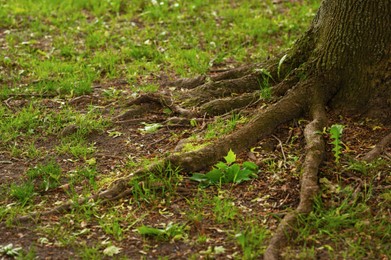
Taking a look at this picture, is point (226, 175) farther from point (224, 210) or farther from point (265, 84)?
point (265, 84)

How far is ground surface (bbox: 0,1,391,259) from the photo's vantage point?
4453 mm

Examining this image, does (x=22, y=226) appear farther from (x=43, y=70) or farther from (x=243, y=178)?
(x=43, y=70)

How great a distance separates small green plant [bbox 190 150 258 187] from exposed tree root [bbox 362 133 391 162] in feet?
3.18

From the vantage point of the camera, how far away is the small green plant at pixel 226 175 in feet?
16.9

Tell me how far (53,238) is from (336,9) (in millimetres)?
3383

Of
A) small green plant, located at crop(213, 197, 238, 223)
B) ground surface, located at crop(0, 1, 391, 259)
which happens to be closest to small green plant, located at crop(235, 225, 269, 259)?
ground surface, located at crop(0, 1, 391, 259)

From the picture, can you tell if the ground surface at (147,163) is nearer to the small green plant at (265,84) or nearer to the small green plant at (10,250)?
the small green plant at (10,250)

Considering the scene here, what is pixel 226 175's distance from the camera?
520 cm

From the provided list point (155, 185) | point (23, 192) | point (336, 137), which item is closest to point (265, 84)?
point (336, 137)

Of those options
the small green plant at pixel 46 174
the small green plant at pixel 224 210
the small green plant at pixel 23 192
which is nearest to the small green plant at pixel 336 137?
the small green plant at pixel 224 210

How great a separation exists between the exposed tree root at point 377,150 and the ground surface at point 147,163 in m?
0.07

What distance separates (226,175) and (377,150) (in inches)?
51.8

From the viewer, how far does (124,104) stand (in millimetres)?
6863

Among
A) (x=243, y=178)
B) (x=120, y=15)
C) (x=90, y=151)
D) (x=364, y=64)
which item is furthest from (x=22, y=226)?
(x=120, y=15)
